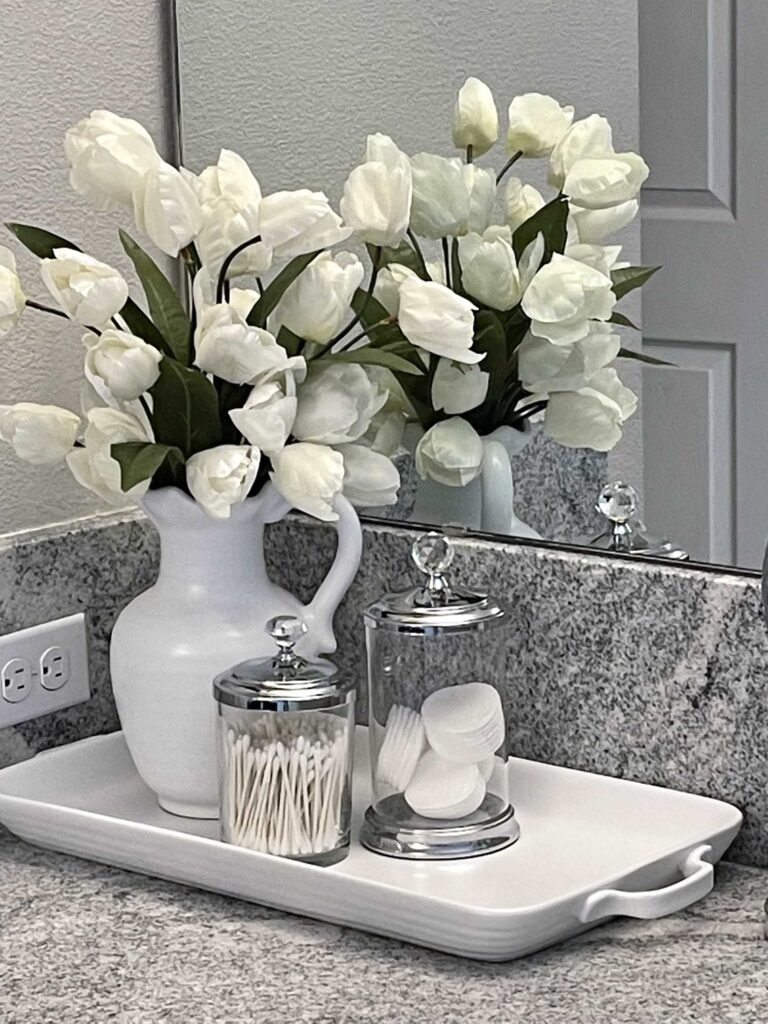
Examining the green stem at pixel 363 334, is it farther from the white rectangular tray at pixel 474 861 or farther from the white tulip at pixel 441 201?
the white rectangular tray at pixel 474 861

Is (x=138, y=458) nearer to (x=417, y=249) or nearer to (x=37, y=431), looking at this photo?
(x=37, y=431)

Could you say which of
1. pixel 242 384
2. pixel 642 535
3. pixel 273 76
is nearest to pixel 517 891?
pixel 642 535

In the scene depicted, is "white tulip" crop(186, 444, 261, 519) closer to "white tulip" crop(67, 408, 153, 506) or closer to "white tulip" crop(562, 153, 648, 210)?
"white tulip" crop(67, 408, 153, 506)

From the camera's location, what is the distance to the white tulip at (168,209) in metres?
1.27

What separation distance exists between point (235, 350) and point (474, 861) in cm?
40

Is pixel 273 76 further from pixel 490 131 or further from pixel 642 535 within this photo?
pixel 642 535

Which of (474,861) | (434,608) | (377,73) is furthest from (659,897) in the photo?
(377,73)

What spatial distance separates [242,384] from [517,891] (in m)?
0.42

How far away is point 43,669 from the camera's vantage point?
1.51 metres

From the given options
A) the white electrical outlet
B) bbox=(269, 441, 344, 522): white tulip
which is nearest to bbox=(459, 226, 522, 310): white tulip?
bbox=(269, 441, 344, 522): white tulip

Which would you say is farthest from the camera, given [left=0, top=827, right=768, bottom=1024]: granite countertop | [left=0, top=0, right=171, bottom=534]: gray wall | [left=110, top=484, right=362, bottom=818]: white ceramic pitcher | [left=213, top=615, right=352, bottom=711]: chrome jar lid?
[left=0, top=0, right=171, bottom=534]: gray wall

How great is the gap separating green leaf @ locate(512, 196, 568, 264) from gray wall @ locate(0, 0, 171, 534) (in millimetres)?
385

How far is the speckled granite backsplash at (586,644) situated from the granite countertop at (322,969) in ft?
0.34

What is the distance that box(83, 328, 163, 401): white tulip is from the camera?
1278mm
